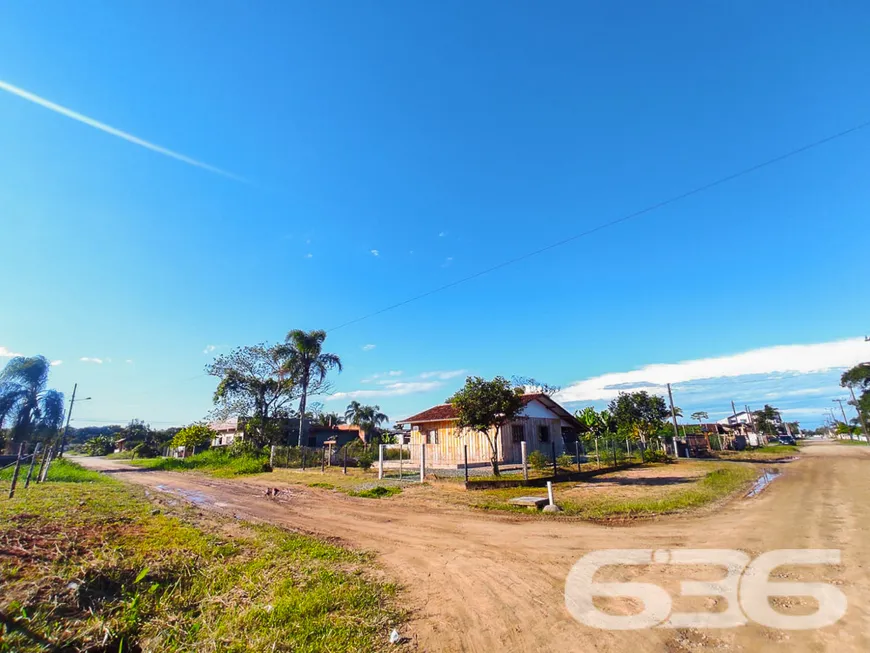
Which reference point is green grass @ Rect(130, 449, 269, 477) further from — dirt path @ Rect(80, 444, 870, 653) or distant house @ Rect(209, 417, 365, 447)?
dirt path @ Rect(80, 444, 870, 653)

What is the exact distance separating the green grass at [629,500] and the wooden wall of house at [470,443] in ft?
28.8

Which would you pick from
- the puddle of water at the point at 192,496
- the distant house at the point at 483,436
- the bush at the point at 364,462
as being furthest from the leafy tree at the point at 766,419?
the puddle of water at the point at 192,496

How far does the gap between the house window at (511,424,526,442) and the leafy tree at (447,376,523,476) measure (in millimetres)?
8929

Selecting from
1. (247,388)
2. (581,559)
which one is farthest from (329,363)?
(581,559)

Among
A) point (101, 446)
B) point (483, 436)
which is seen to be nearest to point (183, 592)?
point (483, 436)

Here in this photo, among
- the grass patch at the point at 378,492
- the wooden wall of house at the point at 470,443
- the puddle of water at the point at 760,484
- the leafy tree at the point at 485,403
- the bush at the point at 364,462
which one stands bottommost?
the grass patch at the point at 378,492

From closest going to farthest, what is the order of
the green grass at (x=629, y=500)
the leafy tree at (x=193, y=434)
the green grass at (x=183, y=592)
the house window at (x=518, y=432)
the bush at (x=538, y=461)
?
the green grass at (x=183, y=592)
the green grass at (x=629, y=500)
the bush at (x=538, y=461)
the house window at (x=518, y=432)
the leafy tree at (x=193, y=434)

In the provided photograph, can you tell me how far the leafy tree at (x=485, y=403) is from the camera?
57.4 feet

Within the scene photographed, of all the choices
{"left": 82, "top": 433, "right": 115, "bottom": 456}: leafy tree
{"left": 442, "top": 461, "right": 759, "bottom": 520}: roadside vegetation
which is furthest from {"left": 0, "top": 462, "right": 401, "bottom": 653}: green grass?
{"left": 82, "top": 433, "right": 115, "bottom": 456}: leafy tree

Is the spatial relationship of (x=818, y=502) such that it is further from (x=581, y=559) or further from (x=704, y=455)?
(x=704, y=455)

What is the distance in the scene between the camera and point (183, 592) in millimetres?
5574

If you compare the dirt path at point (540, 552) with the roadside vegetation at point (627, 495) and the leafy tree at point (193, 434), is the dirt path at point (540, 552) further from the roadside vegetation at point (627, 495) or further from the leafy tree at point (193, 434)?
the leafy tree at point (193, 434)

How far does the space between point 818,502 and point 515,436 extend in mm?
15818

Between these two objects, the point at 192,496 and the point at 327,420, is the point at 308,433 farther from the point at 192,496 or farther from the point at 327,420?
the point at 192,496
